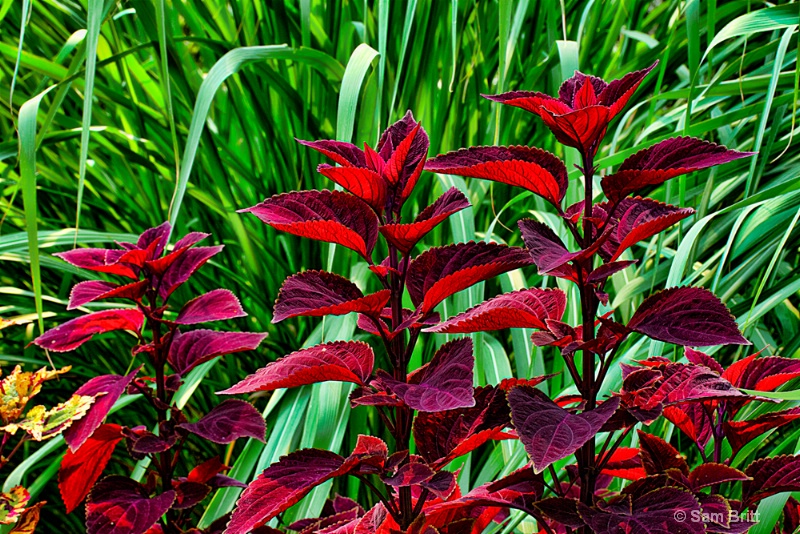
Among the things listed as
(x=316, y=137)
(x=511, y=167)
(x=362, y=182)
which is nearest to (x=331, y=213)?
(x=362, y=182)

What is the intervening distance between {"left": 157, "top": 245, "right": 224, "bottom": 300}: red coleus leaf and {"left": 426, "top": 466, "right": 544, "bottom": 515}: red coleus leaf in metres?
0.36

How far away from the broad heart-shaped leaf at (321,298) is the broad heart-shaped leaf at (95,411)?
29 centimetres

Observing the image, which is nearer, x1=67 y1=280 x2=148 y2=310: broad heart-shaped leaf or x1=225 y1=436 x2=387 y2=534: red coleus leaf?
x1=225 y1=436 x2=387 y2=534: red coleus leaf

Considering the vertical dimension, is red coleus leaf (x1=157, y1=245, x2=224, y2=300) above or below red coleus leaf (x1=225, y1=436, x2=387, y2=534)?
above

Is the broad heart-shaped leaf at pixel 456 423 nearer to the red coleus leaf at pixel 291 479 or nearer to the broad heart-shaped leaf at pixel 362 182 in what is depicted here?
the red coleus leaf at pixel 291 479

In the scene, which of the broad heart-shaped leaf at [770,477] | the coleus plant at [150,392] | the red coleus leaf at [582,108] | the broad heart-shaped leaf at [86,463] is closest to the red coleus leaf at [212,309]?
the coleus plant at [150,392]

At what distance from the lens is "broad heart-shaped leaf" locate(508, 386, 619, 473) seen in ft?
1.63

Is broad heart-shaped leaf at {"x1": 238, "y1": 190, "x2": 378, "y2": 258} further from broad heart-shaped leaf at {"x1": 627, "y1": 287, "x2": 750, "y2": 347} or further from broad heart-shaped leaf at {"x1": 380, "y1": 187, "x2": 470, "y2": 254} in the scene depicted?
broad heart-shaped leaf at {"x1": 627, "y1": 287, "x2": 750, "y2": 347}

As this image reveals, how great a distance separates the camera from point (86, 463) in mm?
850

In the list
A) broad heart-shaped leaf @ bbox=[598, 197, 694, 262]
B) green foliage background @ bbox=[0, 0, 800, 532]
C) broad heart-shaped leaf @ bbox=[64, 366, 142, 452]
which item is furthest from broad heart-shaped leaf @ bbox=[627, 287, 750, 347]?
broad heart-shaped leaf @ bbox=[64, 366, 142, 452]

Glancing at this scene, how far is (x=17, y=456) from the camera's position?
142 cm

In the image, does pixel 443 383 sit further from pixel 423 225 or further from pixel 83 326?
pixel 83 326

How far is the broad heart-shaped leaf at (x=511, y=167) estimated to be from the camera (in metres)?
0.56

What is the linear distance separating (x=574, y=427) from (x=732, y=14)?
1275 mm
